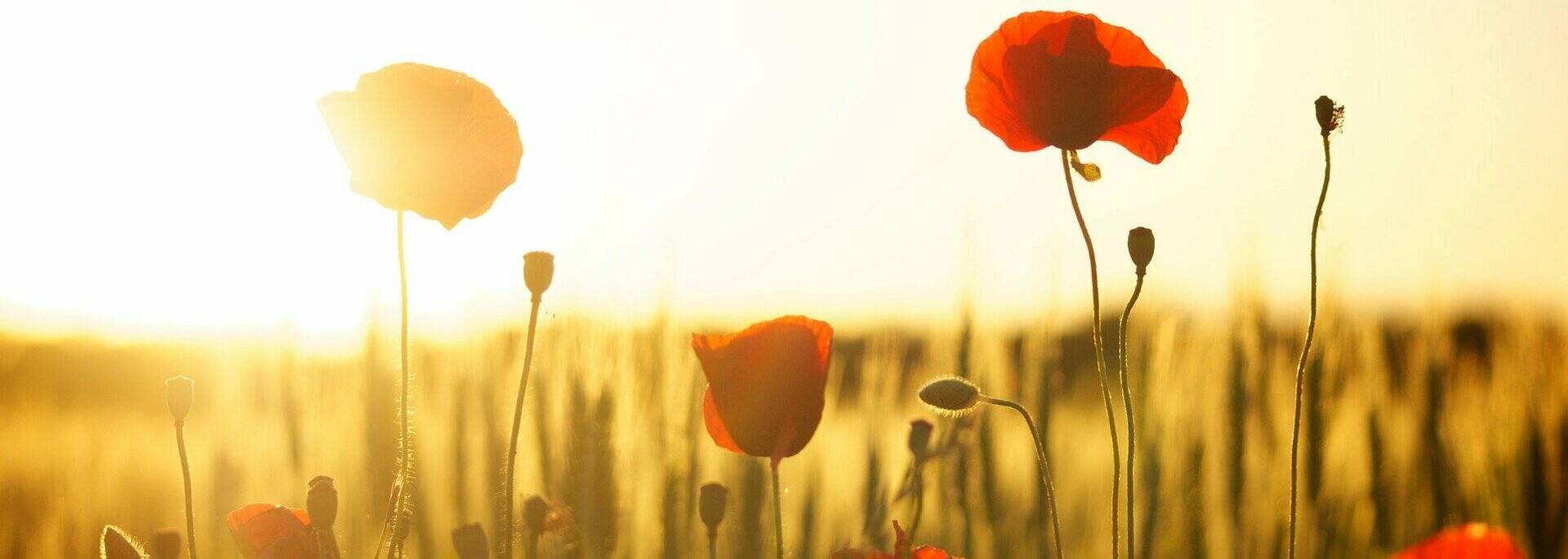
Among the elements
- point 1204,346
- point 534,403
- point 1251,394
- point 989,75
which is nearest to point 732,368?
point 989,75

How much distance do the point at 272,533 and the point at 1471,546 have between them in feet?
2.46

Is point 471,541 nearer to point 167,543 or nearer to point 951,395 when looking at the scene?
point 167,543

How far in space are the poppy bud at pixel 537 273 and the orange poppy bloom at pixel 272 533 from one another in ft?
0.80

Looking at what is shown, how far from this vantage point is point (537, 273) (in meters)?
0.91

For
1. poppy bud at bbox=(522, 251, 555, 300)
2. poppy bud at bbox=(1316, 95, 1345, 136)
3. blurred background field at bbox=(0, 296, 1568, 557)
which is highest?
poppy bud at bbox=(1316, 95, 1345, 136)

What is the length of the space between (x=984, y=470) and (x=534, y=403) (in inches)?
23.4

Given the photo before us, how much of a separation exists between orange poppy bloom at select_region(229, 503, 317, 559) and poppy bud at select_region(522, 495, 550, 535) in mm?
167

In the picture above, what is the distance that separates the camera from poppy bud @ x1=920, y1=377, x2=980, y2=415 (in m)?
0.99

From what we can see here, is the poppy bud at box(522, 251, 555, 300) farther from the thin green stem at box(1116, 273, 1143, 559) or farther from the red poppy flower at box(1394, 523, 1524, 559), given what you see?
the red poppy flower at box(1394, 523, 1524, 559)

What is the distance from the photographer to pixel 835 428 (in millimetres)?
2758

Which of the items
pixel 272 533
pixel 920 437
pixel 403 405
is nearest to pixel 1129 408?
pixel 920 437

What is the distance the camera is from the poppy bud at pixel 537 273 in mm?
909

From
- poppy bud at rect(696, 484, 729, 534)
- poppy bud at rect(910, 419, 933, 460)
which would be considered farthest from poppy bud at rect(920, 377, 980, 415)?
poppy bud at rect(696, 484, 729, 534)

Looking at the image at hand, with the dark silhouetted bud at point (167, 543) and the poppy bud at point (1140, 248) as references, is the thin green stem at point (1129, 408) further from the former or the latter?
the dark silhouetted bud at point (167, 543)
